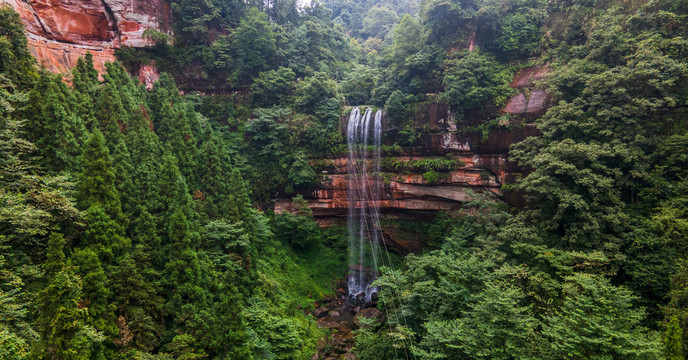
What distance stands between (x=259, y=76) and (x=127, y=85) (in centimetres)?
896

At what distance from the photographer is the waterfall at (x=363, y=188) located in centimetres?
2039

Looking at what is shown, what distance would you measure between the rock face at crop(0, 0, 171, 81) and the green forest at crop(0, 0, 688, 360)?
1.50m

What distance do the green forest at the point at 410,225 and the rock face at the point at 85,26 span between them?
1.50 m

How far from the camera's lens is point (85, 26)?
17938mm

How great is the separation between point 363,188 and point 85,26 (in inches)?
767

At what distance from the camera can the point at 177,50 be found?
22281 millimetres

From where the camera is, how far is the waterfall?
66.9 feet

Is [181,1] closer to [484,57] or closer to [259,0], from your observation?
[259,0]

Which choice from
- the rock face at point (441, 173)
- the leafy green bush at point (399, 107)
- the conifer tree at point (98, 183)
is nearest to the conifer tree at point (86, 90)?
the conifer tree at point (98, 183)

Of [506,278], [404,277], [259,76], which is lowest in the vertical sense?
[404,277]

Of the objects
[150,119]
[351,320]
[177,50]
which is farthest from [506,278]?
[177,50]

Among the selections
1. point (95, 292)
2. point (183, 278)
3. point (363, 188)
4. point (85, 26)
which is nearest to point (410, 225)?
point (363, 188)

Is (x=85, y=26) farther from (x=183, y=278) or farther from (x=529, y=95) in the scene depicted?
(x=529, y=95)

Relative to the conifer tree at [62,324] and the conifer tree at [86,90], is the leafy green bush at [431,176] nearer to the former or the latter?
the conifer tree at [62,324]
